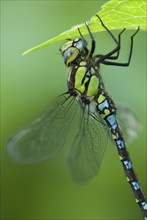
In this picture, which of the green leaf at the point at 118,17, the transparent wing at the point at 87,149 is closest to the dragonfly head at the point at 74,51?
the transparent wing at the point at 87,149

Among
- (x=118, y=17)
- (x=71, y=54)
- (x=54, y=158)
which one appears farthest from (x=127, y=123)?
(x=118, y=17)

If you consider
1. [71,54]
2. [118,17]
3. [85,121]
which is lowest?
[85,121]

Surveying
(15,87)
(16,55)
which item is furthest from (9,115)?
(16,55)

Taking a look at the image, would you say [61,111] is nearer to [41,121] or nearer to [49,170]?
[41,121]

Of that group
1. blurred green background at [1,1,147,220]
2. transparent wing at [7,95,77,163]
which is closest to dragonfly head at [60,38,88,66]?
transparent wing at [7,95,77,163]

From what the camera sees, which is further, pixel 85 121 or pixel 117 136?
pixel 85 121

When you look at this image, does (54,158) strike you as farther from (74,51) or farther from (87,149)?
(74,51)
